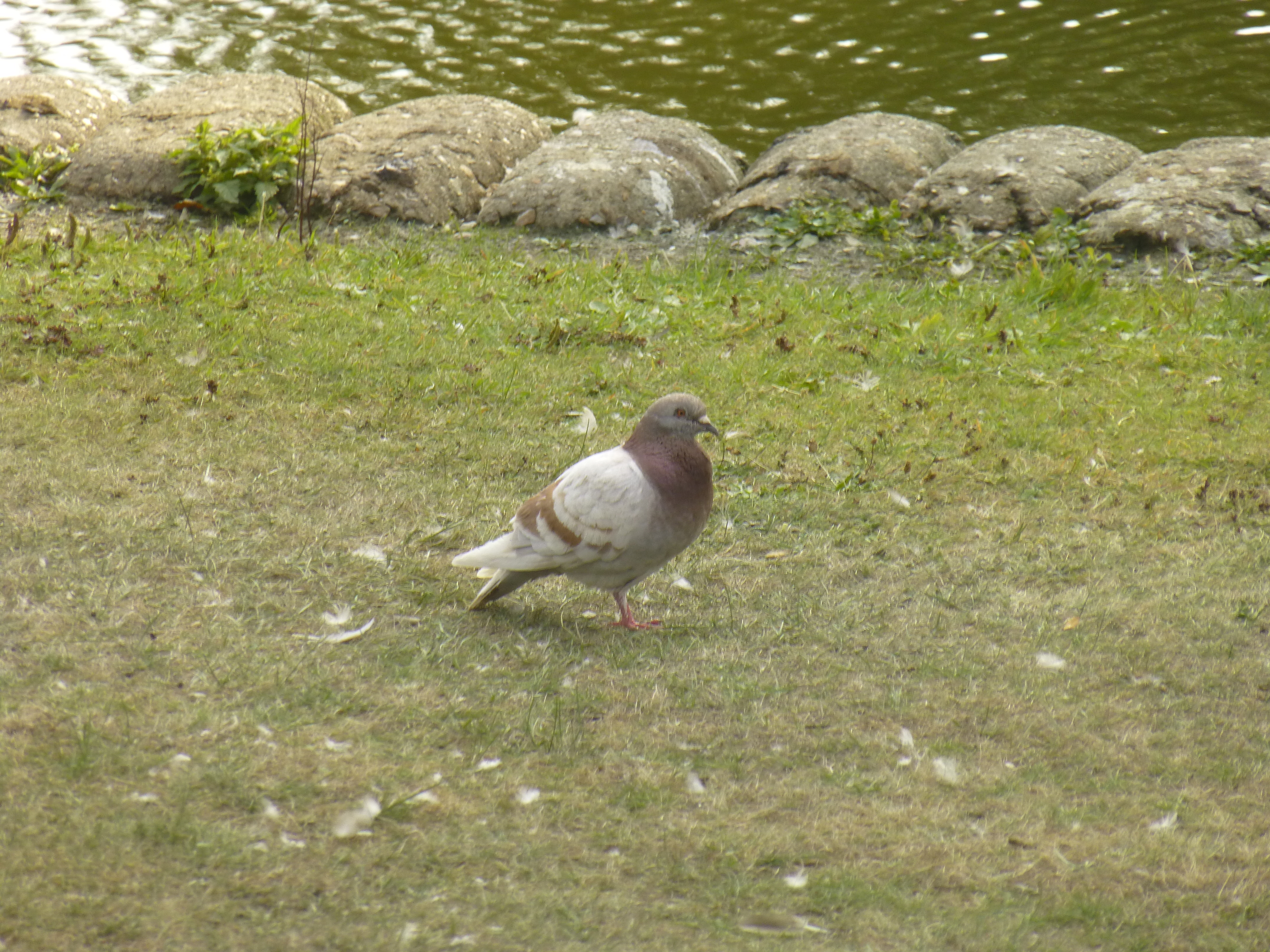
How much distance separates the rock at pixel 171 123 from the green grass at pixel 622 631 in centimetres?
111

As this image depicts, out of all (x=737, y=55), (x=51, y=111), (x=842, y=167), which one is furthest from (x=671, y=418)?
(x=737, y=55)

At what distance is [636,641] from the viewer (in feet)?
14.2

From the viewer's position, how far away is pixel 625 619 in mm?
4422

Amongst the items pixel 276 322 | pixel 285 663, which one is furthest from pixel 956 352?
pixel 285 663

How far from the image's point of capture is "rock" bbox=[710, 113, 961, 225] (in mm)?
8672

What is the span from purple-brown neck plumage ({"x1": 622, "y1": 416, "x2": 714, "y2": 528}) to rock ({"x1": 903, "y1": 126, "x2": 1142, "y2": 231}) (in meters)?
4.83

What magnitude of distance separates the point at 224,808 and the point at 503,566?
1256 mm

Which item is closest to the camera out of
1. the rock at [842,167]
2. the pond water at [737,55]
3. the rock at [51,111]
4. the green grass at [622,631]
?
the green grass at [622,631]

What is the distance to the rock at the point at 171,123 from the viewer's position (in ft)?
27.9

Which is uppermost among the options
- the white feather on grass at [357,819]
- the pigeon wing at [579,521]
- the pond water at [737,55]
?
the pond water at [737,55]

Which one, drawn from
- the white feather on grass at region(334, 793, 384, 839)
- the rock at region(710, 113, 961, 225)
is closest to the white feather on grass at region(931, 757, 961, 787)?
the white feather on grass at region(334, 793, 384, 839)

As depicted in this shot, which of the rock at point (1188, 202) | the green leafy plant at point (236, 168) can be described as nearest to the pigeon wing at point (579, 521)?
the green leafy plant at point (236, 168)

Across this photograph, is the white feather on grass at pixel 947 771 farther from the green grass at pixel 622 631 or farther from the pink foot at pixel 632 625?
the pink foot at pixel 632 625

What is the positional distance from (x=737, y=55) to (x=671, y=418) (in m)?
9.11
